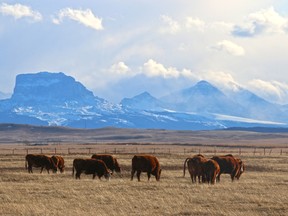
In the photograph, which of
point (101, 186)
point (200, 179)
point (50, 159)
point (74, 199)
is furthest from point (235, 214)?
point (50, 159)

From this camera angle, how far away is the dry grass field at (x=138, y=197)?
854 inches

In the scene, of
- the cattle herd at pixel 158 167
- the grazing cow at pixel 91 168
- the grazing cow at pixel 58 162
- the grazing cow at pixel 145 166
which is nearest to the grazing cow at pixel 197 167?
the cattle herd at pixel 158 167

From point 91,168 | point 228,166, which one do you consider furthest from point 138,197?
point 228,166

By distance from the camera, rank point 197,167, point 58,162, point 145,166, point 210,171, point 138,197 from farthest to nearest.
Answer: point 58,162, point 145,166, point 197,167, point 210,171, point 138,197

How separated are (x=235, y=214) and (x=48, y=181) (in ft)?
43.3

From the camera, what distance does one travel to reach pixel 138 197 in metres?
25.0

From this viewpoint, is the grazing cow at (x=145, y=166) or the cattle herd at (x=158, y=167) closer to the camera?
the cattle herd at (x=158, y=167)

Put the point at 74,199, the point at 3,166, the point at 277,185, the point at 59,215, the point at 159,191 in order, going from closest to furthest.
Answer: the point at 59,215
the point at 74,199
the point at 159,191
the point at 277,185
the point at 3,166

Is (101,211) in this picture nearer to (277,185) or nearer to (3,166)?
(277,185)

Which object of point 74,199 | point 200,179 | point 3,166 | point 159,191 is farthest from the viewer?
point 3,166

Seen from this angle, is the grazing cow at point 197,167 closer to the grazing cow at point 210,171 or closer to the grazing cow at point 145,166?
the grazing cow at point 210,171

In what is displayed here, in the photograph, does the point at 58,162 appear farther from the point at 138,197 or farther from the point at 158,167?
the point at 138,197

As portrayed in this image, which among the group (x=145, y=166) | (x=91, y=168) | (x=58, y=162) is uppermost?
(x=145, y=166)

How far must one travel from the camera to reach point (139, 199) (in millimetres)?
24375
